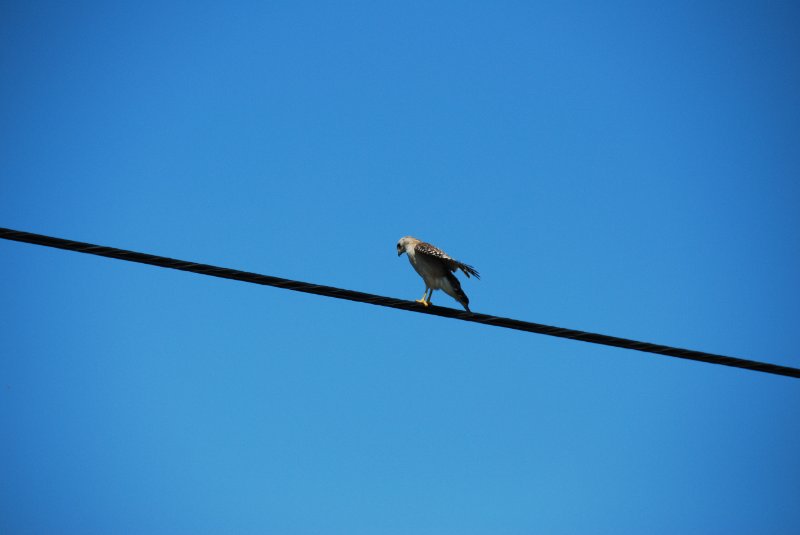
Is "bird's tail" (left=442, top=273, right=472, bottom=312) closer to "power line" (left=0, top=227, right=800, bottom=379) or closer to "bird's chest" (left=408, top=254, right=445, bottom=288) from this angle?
"bird's chest" (left=408, top=254, right=445, bottom=288)

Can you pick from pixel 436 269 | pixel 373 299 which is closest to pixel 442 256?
pixel 436 269

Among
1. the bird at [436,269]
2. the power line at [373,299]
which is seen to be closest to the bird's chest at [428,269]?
the bird at [436,269]

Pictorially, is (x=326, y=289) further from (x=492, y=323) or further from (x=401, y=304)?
(x=492, y=323)

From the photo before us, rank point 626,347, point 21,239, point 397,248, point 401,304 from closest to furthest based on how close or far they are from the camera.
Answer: point 21,239, point 626,347, point 401,304, point 397,248

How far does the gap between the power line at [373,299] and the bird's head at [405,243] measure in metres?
5.47

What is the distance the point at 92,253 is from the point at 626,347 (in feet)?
15.2

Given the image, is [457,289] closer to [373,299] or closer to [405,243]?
[405,243]

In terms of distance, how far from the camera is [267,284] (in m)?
6.36

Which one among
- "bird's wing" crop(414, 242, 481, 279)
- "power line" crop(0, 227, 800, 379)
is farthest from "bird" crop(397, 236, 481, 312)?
"power line" crop(0, 227, 800, 379)

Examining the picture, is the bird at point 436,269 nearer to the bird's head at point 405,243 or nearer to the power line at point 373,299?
the bird's head at point 405,243

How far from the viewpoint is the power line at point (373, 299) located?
577cm

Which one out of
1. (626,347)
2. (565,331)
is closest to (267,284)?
(565,331)

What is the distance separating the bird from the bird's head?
170 millimetres

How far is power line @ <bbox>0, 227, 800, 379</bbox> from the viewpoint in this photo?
18.9 ft
